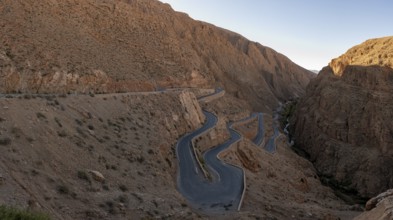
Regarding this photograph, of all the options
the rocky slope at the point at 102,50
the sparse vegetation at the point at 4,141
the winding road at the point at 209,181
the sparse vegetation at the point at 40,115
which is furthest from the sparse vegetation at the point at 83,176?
the rocky slope at the point at 102,50

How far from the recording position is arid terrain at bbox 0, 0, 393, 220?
13.9 metres

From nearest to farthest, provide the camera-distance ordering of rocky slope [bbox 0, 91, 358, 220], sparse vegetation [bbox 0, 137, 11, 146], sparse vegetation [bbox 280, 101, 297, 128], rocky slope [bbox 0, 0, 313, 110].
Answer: rocky slope [bbox 0, 91, 358, 220] → sparse vegetation [bbox 0, 137, 11, 146] → rocky slope [bbox 0, 0, 313, 110] → sparse vegetation [bbox 280, 101, 297, 128]

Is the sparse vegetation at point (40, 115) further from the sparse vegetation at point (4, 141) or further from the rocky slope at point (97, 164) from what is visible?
the sparse vegetation at point (4, 141)

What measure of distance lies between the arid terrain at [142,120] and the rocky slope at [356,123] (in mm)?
189

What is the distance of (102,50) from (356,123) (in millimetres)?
34402

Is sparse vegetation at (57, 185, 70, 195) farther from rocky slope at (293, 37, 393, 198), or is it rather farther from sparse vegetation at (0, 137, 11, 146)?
rocky slope at (293, 37, 393, 198)

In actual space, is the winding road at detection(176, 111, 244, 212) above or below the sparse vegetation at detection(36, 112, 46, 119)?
below

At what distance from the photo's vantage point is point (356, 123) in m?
55.3

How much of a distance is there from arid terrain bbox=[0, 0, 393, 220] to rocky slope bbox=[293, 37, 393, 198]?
0.62 feet

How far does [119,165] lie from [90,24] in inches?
1397

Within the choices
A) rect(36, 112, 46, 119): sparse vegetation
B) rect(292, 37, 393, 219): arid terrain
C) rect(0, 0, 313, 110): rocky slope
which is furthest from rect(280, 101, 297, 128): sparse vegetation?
rect(36, 112, 46, 119): sparse vegetation

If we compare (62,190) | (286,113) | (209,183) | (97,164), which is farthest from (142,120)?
(286,113)

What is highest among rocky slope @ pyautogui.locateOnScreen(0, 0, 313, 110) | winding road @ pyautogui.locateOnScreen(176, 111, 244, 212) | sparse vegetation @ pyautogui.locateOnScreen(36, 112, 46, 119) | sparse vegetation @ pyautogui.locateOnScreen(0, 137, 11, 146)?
rocky slope @ pyautogui.locateOnScreen(0, 0, 313, 110)

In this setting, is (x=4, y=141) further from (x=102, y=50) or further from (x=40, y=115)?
(x=102, y=50)
